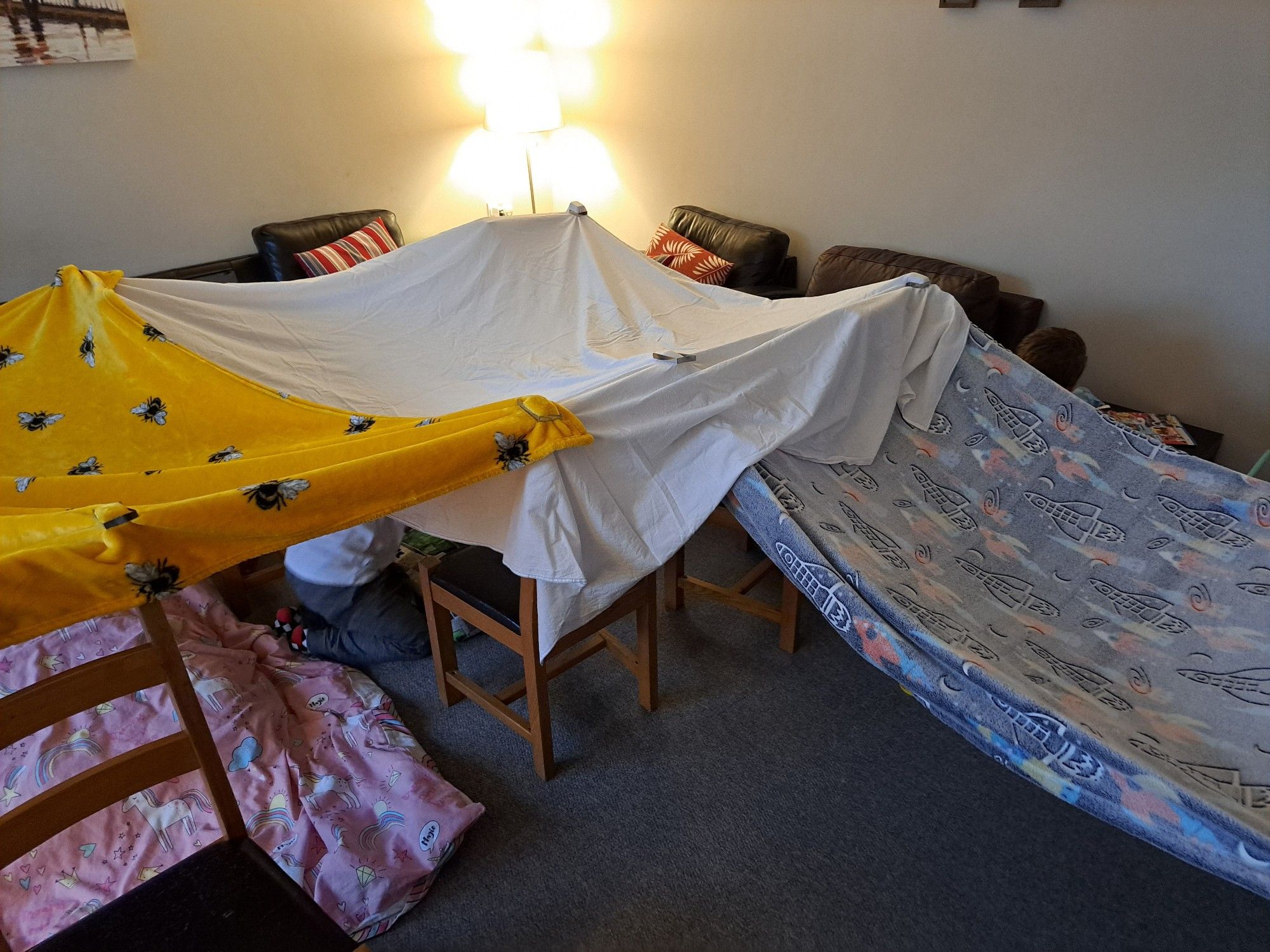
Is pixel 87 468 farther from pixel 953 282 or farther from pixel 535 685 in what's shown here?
pixel 953 282

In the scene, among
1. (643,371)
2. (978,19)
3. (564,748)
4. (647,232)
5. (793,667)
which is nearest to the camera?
(643,371)

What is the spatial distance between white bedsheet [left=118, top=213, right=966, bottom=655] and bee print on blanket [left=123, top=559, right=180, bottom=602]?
516 mm

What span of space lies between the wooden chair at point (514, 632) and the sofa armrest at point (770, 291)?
204 cm

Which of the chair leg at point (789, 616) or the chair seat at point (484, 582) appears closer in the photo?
→ the chair seat at point (484, 582)

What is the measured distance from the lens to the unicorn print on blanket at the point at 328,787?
1798 millimetres

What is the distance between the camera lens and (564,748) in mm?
2062

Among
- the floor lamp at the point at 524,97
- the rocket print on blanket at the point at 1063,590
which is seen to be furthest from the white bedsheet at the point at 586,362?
the floor lamp at the point at 524,97

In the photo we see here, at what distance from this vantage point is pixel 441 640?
83.0 inches

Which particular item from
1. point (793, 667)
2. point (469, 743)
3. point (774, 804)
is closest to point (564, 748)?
point (469, 743)

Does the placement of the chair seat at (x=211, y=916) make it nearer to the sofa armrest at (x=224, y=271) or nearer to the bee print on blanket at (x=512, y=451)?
the bee print on blanket at (x=512, y=451)

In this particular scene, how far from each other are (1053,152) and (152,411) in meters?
3.08

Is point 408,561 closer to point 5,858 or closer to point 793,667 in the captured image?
point 793,667

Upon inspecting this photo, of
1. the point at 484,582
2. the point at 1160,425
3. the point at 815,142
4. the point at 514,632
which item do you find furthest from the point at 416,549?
the point at 1160,425

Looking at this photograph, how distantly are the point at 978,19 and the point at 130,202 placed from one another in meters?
3.69
